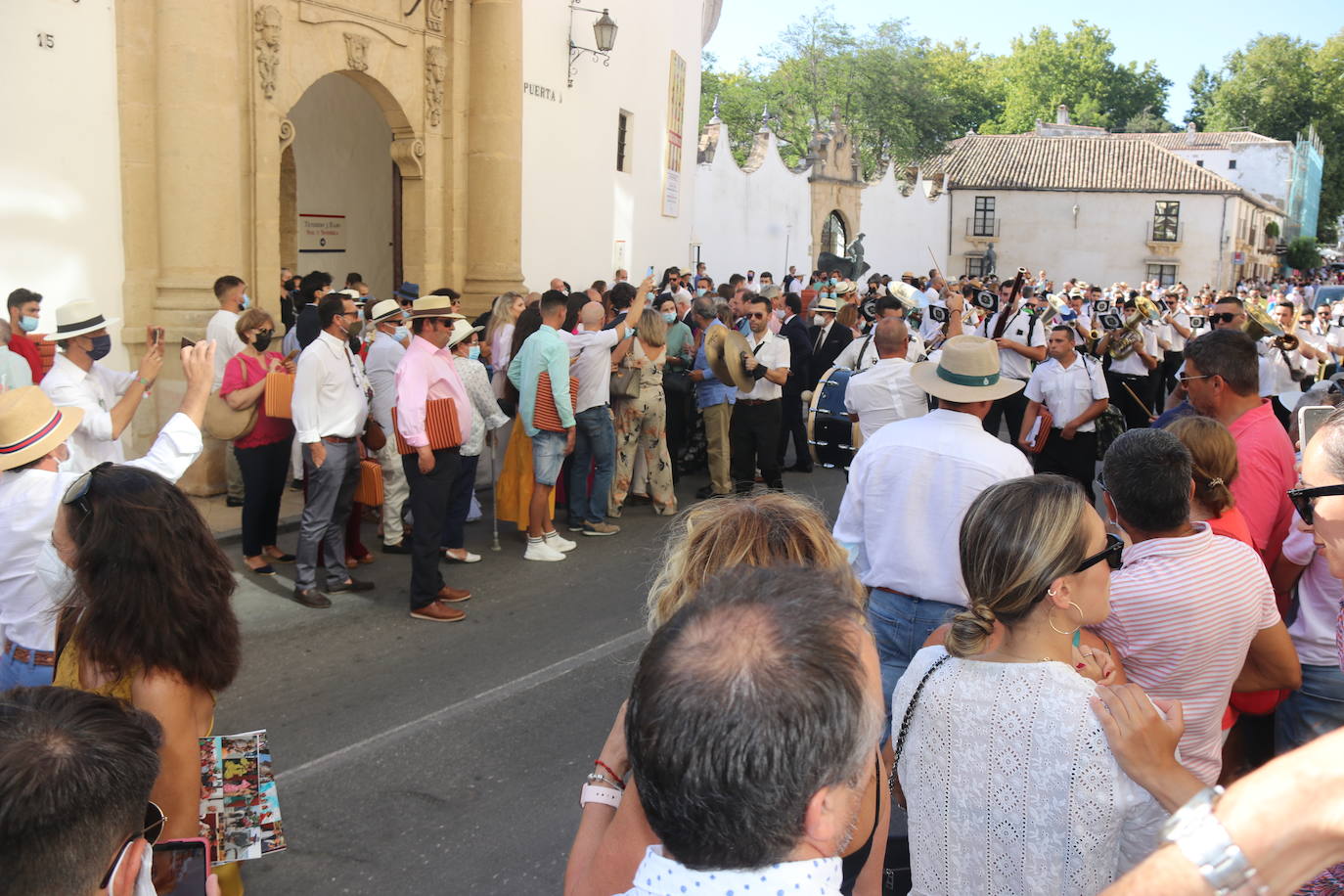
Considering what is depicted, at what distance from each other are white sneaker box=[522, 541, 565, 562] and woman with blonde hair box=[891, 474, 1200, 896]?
6.03 m

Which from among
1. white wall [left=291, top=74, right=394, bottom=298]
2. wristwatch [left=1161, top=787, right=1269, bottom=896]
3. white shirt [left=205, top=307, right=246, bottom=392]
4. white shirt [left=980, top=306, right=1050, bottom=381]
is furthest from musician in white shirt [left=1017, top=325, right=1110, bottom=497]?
white wall [left=291, top=74, right=394, bottom=298]

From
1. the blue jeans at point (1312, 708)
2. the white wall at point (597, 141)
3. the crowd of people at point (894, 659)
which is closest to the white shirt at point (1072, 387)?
the crowd of people at point (894, 659)

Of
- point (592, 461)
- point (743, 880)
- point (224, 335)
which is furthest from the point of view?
point (592, 461)

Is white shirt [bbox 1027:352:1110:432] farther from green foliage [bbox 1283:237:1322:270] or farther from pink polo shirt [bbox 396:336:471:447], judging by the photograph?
green foliage [bbox 1283:237:1322:270]


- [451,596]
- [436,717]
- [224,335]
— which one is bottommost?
[436,717]

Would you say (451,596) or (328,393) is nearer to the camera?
(328,393)

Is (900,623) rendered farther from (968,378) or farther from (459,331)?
(459,331)

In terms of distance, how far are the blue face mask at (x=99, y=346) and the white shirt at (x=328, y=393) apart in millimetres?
1091

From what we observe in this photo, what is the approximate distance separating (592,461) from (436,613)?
272 cm

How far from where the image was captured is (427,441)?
22.2 feet

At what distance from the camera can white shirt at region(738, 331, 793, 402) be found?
385 inches

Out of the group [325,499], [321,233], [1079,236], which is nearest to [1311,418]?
[325,499]

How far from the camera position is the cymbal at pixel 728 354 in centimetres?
956

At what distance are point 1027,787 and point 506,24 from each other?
1272 centimetres
